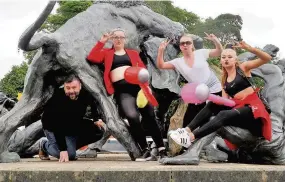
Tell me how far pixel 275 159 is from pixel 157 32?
2471 mm

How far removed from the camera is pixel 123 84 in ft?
22.6

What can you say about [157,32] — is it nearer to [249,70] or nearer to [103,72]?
[103,72]

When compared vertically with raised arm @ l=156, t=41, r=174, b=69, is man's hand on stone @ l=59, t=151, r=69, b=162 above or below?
below

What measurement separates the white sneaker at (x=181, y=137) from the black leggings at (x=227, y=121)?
152 millimetres

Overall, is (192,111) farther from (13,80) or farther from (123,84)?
(13,80)

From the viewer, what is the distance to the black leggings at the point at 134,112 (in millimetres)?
6750

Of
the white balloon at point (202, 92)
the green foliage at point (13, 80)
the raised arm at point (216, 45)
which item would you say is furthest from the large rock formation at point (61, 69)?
the green foliage at point (13, 80)

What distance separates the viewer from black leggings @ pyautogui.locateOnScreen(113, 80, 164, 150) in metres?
6.75

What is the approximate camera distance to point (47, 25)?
30.3m

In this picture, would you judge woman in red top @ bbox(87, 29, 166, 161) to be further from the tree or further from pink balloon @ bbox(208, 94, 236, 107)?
the tree

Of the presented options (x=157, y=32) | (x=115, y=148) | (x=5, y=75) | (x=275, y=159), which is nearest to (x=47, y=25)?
(x=5, y=75)

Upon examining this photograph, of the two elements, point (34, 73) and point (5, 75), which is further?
point (5, 75)

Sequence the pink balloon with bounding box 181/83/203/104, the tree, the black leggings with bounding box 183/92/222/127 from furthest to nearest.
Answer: the tree
the black leggings with bounding box 183/92/222/127
the pink balloon with bounding box 181/83/203/104

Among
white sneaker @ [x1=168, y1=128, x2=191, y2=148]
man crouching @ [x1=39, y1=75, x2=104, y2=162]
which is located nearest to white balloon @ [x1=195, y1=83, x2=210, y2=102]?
white sneaker @ [x1=168, y1=128, x2=191, y2=148]
